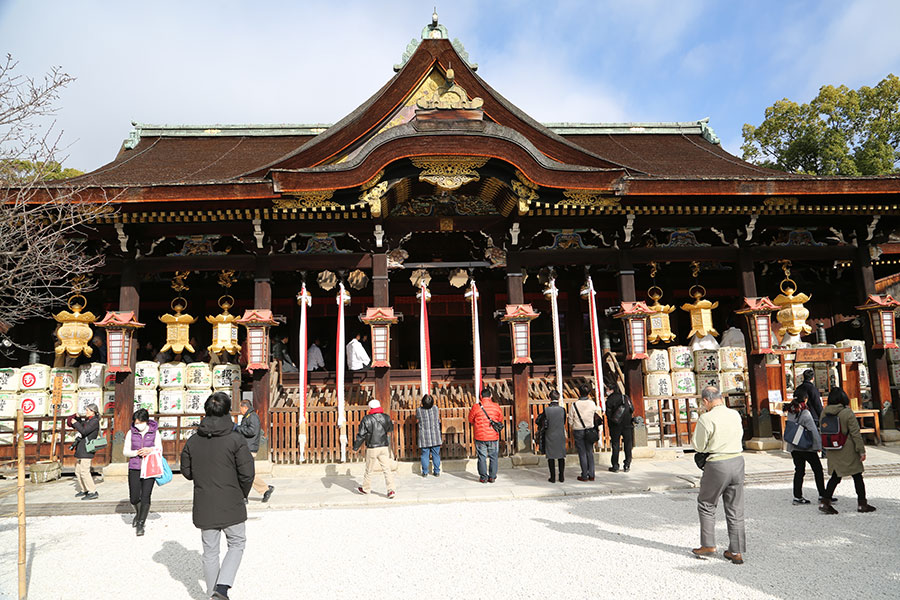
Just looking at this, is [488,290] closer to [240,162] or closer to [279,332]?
[279,332]

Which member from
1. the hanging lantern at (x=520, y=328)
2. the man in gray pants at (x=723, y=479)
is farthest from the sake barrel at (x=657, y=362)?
the man in gray pants at (x=723, y=479)

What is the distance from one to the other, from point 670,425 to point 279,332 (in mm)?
9243

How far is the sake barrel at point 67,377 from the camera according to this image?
10344 mm

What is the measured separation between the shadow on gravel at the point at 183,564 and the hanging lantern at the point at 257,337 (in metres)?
4.19

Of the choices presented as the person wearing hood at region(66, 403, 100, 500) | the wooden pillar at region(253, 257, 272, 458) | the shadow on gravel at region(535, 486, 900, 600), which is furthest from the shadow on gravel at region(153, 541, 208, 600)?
the shadow on gravel at region(535, 486, 900, 600)

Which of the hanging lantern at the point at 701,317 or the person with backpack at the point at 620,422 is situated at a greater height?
the hanging lantern at the point at 701,317

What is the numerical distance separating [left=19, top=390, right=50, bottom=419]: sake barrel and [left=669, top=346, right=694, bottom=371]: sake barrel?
1242 cm

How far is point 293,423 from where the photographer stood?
979 cm

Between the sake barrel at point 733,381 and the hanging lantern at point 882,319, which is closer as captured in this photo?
the hanging lantern at point 882,319

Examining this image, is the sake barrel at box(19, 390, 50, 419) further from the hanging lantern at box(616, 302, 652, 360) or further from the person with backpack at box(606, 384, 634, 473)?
the hanging lantern at box(616, 302, 652, 360)

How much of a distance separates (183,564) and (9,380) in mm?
7669

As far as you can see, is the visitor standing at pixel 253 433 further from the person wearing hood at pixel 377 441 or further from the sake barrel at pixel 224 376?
the sake barrel at pixel 224 376

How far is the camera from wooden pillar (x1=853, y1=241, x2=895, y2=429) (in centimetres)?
1076

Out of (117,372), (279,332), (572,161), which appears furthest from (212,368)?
(572,161)
